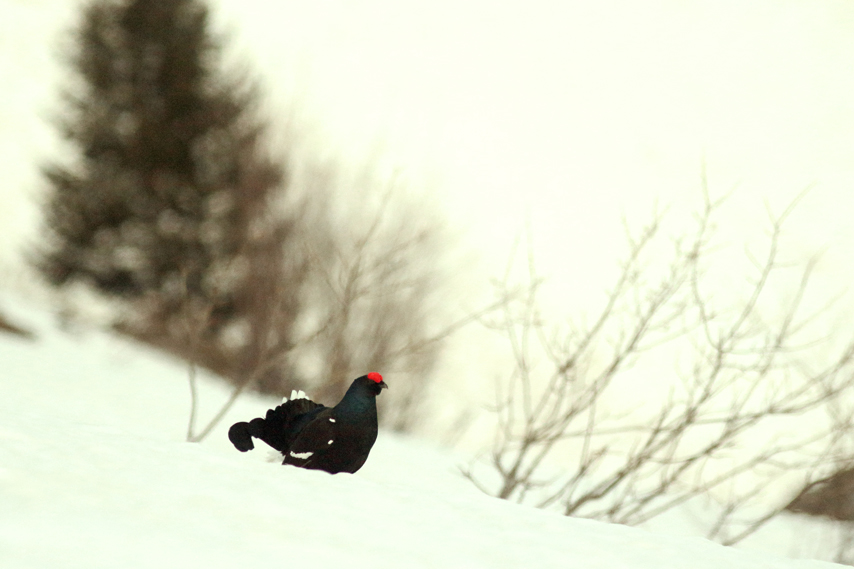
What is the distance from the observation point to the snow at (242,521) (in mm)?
1339

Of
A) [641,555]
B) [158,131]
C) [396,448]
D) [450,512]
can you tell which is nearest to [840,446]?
[641,555]

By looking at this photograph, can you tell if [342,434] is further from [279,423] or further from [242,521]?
[242,521]

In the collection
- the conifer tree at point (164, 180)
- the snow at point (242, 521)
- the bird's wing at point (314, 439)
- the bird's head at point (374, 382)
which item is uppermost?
the conifer tree at point (164, 180)

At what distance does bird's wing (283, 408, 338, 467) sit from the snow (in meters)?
0.73

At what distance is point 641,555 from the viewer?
1.79 meters

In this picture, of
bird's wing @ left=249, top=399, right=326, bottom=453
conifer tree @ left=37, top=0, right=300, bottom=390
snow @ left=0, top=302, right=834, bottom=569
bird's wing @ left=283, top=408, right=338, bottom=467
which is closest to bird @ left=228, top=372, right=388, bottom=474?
bird's wing @ left=283, top=408, right=338, bottom=467

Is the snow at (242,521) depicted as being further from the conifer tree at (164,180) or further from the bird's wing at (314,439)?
the conifer tree at (164,180)

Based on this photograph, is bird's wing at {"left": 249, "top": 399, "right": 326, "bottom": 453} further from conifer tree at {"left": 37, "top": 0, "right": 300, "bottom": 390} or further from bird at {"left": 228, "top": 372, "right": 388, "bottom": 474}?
conifer tree at {"left": 37, "top": 0, "right": 300, "bottom": 390}

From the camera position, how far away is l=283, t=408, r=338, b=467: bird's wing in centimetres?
288

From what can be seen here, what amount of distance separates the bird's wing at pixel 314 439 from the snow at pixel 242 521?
73 cm

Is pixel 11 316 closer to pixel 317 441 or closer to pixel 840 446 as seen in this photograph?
pixel 317 441

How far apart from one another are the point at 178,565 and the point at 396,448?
6928mm

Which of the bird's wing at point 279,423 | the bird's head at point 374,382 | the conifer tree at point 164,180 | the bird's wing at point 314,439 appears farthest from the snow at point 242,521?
the conifer tree at point 164,180

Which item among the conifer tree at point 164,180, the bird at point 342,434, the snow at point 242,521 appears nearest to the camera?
the snow at point 242,521
